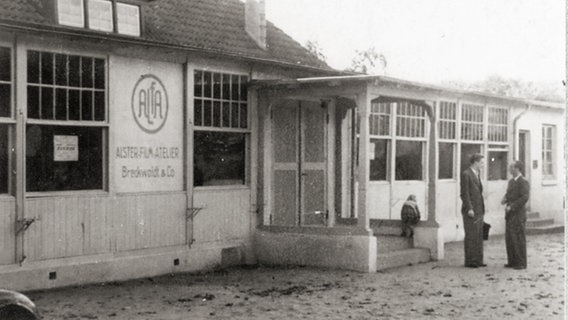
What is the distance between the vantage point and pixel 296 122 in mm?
15805

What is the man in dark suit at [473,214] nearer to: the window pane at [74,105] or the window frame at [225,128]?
the window frame at [225,128]

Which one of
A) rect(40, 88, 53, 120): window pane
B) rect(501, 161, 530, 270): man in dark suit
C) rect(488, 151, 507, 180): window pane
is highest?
rect(40, 88, 53, 120): window pane

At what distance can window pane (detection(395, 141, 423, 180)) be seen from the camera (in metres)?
18.7

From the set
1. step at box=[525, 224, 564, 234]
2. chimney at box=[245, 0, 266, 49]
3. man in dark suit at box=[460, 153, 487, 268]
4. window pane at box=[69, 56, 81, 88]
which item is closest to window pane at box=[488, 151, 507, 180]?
step at box=[525, 224, 564, 234]

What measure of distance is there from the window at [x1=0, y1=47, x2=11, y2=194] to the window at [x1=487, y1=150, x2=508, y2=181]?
45.2ft

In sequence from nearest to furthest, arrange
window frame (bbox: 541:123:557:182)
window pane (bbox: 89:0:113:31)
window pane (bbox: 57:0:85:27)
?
window pane (bbox: 57:0:85:27)
window pane (bbox: 89:0:113:31)
window frame (bbox: 541:123:557:182)

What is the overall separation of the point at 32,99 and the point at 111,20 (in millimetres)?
2103

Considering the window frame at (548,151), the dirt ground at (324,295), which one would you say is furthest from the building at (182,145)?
the window frame at (548,151)

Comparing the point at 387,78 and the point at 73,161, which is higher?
the point at 387,78

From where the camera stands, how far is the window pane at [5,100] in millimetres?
10844

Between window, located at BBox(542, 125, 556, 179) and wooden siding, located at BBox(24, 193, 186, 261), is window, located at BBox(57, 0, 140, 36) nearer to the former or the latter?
wooden siding, located at BBox(24, 193, 186, 261)

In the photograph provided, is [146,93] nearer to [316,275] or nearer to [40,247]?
[40,247]

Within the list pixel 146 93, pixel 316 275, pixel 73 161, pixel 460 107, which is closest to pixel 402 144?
pixel 460 107

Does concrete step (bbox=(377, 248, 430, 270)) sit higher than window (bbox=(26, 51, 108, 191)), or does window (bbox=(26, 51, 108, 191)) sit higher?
window (bbox=(26, 51, 108, 191))
